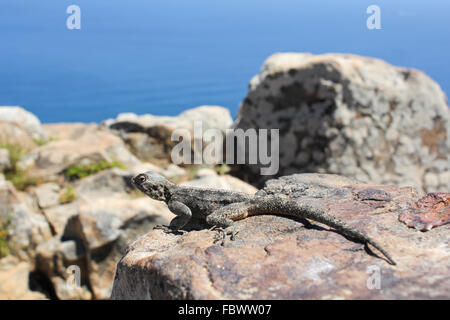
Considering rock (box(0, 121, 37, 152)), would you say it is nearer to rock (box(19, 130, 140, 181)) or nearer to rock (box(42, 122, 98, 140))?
rock (box(19, 130, 140, 181))

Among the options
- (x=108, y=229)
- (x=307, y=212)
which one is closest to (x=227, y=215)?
(x=307, y=212)

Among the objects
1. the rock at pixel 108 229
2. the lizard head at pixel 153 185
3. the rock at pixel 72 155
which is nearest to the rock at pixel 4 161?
the rock at pixel 72 155

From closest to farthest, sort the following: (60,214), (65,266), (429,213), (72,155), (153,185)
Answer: (429,213)
(153,185)
(65,266)
(60,214)
(72,155)

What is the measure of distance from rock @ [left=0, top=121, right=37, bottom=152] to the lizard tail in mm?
8636

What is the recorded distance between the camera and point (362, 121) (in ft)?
32.5

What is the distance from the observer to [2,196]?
9.04 meters

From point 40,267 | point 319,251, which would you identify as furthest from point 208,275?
point 40,267

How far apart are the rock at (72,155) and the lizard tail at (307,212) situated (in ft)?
23.4

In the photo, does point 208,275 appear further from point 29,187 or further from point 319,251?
point 29,187

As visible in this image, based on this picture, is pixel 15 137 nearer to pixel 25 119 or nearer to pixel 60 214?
pixel 25 119

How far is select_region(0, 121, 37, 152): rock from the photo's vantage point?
11297 millimetres

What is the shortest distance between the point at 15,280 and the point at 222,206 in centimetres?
575

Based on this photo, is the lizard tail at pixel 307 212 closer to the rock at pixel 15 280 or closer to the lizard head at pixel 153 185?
the lizard head at pixel 153 185

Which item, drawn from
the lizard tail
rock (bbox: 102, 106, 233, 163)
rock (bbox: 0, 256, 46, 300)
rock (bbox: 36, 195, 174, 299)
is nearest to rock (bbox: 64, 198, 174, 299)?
rock (bbox: 36, 195, 174, 299)
